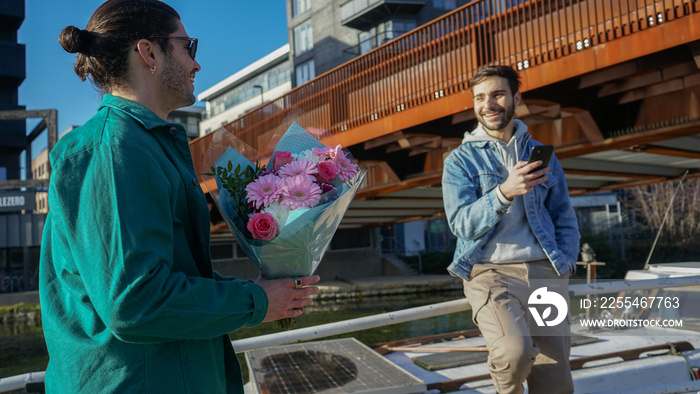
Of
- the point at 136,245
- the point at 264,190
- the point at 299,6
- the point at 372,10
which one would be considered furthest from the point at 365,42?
the point at 136,245

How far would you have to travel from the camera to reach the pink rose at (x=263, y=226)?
1443 millimetres

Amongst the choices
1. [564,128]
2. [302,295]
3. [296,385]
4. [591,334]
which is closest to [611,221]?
[564,128]

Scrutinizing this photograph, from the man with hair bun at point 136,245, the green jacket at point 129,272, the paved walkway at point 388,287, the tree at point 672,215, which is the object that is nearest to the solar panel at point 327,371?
the man with hair bun at point 136,245

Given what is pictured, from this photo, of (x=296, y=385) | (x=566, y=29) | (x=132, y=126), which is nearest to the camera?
(x=132, y=126)

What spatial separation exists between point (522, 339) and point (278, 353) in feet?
10.1

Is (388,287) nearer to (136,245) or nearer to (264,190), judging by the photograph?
(264,190)

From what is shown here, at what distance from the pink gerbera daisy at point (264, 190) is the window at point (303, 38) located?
31.1m

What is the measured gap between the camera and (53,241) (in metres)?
1.38

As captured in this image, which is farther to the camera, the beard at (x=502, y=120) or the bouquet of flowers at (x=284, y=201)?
the beard at (x=502, y=120)

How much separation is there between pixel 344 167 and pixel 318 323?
53.4 ft


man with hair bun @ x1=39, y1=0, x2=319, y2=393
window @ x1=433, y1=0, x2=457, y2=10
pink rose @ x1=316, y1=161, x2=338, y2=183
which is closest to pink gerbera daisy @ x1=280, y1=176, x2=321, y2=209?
pink rose @ x1=316, y1=161, x2=338, y2=183

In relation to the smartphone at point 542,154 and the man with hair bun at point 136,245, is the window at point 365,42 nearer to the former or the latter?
the smartphone at point 542,154

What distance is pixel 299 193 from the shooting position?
5.01 ft

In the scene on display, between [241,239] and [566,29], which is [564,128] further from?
[241,239]
